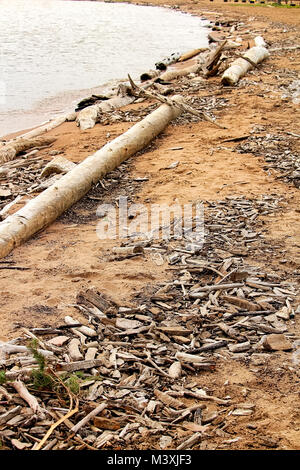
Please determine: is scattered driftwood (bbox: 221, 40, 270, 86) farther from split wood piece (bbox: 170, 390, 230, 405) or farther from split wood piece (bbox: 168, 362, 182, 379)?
split wood piece (bbox: 170, 390, 230, 405)

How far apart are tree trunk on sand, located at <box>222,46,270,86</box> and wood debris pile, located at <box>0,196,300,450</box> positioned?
9.70 metres

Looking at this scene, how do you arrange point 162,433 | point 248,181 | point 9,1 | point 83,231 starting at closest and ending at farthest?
point 162,433, point 83,231, point 248,181, point 9,1

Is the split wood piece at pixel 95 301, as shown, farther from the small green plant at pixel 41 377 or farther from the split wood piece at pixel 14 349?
the small green plant at pixel 41 377

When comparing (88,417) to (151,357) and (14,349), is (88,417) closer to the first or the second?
(151,357)

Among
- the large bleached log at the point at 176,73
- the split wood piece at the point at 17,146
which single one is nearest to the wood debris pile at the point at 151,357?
the split wood piece at the point at 17,146

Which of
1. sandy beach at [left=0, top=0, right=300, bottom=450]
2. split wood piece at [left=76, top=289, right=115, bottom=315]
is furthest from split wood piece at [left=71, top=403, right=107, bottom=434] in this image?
split wood piece at [left=76, top=289, right=115, bottom=315]

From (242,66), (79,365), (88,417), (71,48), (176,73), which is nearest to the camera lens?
(88,417)

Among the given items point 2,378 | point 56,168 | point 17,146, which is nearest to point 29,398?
point 2,378

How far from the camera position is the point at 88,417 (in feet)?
10.8

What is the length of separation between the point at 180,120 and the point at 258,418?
9.01m

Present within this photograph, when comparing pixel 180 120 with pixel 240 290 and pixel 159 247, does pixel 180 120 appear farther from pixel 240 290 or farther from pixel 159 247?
pixel 240 290

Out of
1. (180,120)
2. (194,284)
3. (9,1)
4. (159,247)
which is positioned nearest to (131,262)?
(159,247)

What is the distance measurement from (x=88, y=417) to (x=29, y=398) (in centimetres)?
42

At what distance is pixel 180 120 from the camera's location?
454 inches
